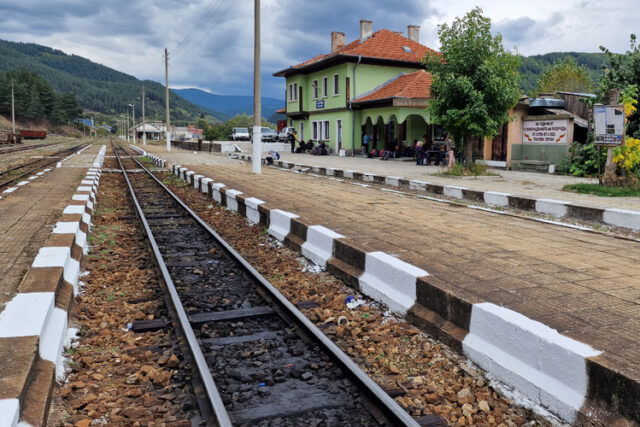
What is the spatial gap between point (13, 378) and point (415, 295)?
298cm

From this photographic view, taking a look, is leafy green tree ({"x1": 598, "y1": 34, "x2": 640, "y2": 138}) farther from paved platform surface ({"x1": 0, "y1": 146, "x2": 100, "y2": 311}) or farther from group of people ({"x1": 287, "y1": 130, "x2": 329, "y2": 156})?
group of people ({"x1": 287, "y1": 130, "x2": 329, "y2": 156})

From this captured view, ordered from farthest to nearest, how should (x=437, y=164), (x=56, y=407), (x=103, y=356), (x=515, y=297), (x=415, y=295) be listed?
(x=437, y=164)
(x=415, y=295)
(x=515, y=297)
(x=103, y=356)
(x=56, y=407)

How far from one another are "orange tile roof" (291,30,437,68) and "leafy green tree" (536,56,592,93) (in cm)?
3258

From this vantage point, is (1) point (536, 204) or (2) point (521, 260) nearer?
(2) point (521, 260)

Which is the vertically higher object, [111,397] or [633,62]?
[633,62]

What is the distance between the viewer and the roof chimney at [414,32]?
136 feet

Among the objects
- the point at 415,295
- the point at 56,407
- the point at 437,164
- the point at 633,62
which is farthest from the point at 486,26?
the point at 56,407

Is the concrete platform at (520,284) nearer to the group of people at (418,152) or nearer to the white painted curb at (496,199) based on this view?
the white painted curb at (496,199)

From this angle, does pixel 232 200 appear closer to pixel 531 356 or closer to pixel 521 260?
pixel 521 260

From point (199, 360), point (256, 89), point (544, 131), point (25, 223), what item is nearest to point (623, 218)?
point (199, 360)

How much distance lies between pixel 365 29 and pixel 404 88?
1081cm

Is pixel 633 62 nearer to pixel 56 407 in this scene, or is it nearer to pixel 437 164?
pixel 437 164

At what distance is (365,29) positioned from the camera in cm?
3834

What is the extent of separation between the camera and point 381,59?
3341cm
